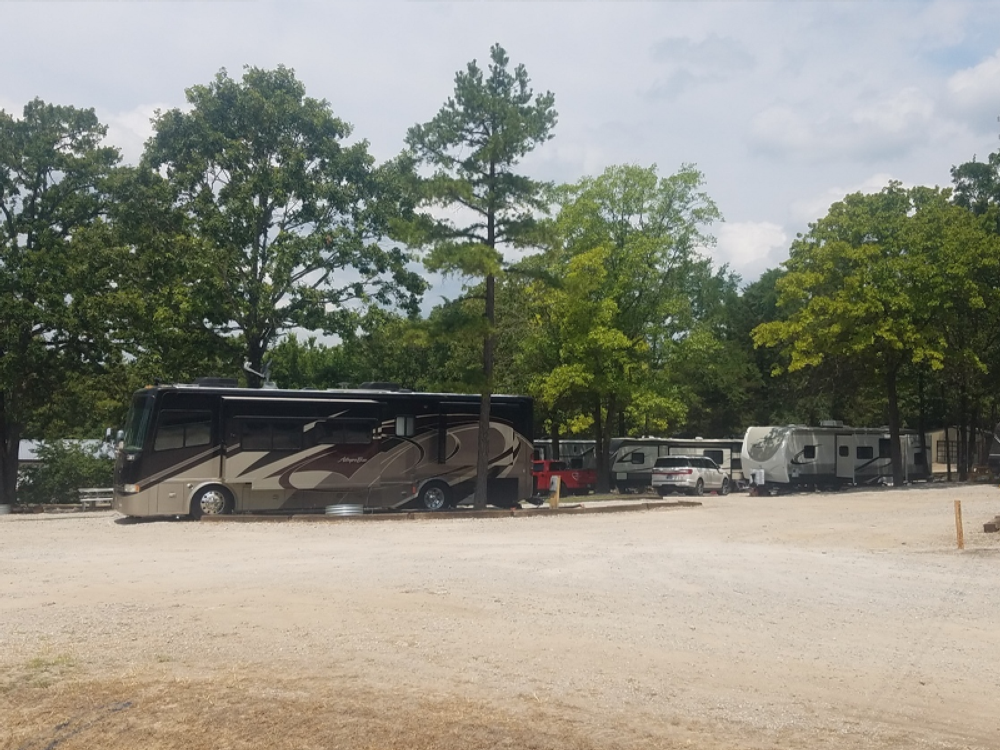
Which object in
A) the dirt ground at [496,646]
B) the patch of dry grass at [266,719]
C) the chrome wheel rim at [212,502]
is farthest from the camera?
the chrome wheel rim at [212,502]

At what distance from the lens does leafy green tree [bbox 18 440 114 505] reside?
50.1 m

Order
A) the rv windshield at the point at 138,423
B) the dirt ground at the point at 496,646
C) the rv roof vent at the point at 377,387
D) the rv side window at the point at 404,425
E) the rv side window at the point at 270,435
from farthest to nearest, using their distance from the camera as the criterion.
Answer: the rv roof vent at the point at 377,387
the rv side window at the point at 404,425
the rv side window at the point at 270,435
the rv windshield at the point at 138,423
the dirt ground at the point at 496,646

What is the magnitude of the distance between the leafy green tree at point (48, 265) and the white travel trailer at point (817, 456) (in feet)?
82.1

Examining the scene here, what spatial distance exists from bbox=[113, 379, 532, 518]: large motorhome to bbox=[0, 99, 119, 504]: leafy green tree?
11.1m

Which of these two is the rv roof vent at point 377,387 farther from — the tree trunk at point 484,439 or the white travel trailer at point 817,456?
the white travel trailer at point 817,456

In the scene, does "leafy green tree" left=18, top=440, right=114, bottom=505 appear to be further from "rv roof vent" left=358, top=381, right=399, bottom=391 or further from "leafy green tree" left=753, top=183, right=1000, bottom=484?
"leafy green tree" left=753, top=183, right=1000, bottom=484

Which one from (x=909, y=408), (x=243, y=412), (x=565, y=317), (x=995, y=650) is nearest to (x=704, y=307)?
(x=909, y=408)

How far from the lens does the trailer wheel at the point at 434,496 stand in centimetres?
2686

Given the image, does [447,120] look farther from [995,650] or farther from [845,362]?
[845,362]

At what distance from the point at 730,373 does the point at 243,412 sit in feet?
137

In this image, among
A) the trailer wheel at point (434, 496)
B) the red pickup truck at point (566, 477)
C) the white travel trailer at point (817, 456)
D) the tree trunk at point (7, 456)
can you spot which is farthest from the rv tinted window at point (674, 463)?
the tree trunk at point (7, 456)

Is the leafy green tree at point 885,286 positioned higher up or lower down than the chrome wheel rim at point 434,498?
higher up

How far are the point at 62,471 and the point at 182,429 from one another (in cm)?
3279

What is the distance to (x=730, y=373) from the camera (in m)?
61.1
